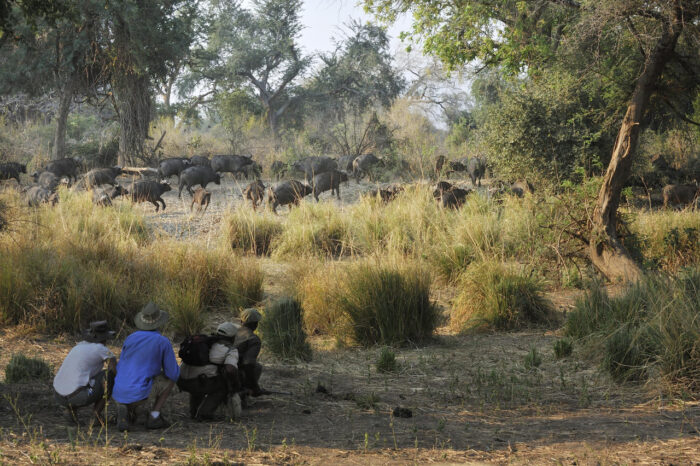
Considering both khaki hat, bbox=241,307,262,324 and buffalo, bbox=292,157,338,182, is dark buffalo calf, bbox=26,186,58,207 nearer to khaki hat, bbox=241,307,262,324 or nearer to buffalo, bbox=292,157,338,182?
buffalo, bbox=292,157,338,182

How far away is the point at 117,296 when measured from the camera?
7594 mm

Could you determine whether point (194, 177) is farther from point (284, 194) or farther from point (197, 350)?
point (197, 350)

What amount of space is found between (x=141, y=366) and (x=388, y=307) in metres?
3.29

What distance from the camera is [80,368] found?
439cm

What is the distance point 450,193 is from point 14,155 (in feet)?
53.5

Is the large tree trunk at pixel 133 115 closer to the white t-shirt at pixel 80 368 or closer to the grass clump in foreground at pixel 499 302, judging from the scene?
the grass clump in foreground at pixel 499 302

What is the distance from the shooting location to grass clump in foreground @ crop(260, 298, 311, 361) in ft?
21.5

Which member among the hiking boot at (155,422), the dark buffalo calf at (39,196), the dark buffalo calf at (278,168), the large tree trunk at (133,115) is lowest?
the hiking boot at (155,422)

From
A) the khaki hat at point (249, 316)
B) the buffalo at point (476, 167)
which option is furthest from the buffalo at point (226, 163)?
the khaki hat at point (249, 316)

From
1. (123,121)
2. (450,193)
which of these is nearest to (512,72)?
(450,193)

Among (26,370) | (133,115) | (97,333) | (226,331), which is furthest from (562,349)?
(133,115)

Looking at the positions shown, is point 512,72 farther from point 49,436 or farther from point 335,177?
point 49,436

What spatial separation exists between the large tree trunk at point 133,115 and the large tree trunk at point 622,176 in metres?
15.6

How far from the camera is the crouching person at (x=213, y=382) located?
455cm
